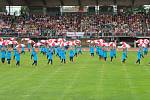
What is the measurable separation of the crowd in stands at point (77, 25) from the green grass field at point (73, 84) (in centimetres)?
3614

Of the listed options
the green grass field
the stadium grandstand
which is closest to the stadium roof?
the stadium grandstand

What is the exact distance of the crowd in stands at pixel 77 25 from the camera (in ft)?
230

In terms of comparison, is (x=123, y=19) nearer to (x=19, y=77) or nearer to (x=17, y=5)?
(x=17, y=5)

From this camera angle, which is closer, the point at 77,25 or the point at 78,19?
the point at 77,25

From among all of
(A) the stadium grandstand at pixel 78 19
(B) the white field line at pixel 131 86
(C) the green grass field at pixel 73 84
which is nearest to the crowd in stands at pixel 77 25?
(A) the stadium grandstand at pixel 78 19

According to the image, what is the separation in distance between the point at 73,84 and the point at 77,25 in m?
48.7

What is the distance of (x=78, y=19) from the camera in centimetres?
7550

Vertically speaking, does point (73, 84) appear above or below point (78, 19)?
below

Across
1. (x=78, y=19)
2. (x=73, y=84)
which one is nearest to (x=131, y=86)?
(x=73, y=84)

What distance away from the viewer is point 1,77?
95.0ft

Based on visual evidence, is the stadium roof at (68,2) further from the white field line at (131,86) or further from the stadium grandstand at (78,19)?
the white field line at (131,86)

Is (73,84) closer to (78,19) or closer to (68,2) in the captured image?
(78,19)

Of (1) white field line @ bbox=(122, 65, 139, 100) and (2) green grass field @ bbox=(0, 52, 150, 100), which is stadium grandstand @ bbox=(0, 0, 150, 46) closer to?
(2) green grass field @ bbox=(0, 52, 150, 100)

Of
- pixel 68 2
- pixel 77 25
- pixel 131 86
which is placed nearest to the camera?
pixel 131 86
